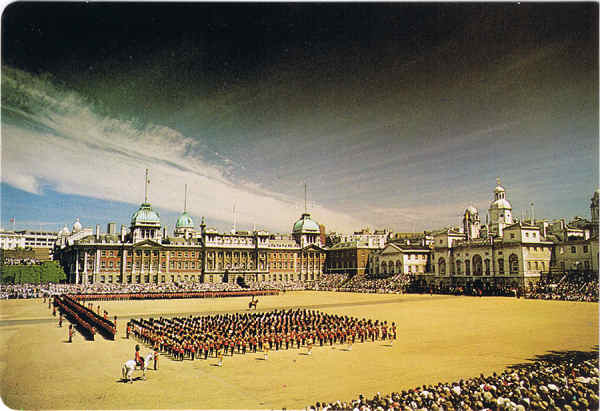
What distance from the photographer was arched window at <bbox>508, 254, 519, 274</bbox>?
64.8 meters

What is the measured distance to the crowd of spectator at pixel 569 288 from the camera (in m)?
52.3

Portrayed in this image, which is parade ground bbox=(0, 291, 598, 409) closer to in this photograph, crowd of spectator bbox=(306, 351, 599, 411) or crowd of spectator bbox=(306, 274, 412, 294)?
crowd of spectator bbox=(306, 351, 599, 411)

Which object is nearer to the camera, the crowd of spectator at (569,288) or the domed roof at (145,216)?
the crowd of spectator at (569,288)

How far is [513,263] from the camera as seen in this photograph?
6538 centimetres

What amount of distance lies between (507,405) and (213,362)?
580 inches

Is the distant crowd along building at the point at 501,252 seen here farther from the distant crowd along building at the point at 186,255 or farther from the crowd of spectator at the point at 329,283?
the distant crowd along building at the point at 186,255

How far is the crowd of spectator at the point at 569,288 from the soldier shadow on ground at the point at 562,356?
32.5 metres

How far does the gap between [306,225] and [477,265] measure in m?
51.7

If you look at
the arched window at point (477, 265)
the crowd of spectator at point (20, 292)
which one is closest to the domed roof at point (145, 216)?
the crowd of spectator at point (20, 292)

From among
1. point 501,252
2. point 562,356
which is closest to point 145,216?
point 501,252

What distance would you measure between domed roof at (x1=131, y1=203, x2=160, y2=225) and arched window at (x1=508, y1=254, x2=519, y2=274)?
70.5 metres

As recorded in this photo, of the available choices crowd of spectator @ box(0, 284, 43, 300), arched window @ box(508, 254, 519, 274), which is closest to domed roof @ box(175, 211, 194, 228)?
crowd of spectator @ box(0, 284, 43, 300)

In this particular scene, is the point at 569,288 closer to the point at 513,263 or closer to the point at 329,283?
the point at 513,263

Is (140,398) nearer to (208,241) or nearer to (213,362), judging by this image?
(213,362)
